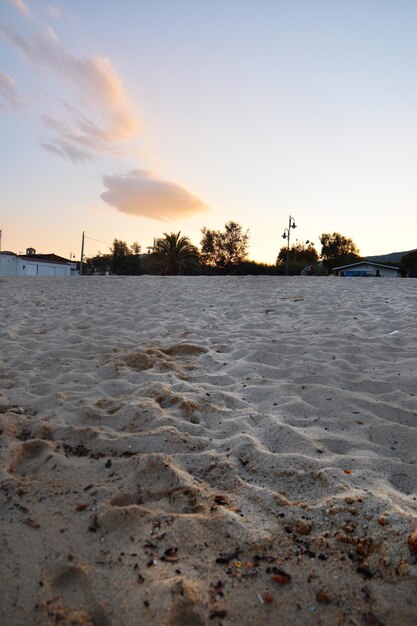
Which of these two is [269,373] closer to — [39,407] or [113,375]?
[113,375]

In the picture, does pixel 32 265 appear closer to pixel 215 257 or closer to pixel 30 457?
pixel 215 257

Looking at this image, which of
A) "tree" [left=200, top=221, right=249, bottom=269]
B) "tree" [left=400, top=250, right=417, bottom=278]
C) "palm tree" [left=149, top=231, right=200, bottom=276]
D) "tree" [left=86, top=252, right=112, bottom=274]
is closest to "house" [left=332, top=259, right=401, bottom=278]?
"tree" [left=400, top=250, right=417, bottom=278]

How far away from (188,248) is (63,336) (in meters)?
28.5

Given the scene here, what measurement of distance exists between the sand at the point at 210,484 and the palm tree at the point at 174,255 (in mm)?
28384

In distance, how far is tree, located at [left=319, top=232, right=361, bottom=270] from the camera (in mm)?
62625

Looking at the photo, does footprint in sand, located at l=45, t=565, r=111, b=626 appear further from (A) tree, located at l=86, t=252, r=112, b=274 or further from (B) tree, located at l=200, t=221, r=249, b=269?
(A) tree, located at l=86, t=252, r=112, b=274

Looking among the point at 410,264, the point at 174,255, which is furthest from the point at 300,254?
the point at 174,255

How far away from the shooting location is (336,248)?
63594mm

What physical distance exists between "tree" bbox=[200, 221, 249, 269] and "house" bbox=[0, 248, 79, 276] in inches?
775

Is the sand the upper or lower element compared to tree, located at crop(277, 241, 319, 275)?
lower

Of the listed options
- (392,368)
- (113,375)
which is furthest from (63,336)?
(392,368)

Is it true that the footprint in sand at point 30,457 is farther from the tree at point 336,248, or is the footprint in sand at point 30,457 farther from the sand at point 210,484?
the tree at point 336,248

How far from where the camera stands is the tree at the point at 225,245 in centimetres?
4650

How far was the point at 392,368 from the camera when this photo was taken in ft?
11.8
